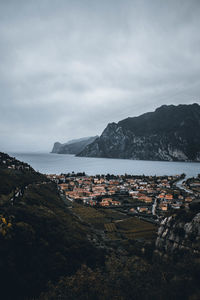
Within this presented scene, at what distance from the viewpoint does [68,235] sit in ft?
84.7

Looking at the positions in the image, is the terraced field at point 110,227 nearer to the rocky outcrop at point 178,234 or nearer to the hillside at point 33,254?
the rocky outcrop at point 178,234

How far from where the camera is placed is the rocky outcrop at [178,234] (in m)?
26.3

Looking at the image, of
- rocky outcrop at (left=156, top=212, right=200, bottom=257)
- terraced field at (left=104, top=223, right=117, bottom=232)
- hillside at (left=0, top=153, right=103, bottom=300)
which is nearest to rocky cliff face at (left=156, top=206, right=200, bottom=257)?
rocky outcrop at (left=156, top=212, right=200, bottom=257)

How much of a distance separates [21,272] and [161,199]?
68446 millimetres

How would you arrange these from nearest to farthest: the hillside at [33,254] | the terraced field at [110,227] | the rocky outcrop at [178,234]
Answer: the hillside at [33,254] < the rocky outcrop at [178,234] < the terraced field at [110,227]

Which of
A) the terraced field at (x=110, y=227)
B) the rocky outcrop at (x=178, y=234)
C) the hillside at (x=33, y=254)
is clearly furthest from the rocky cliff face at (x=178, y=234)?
the hillside at (x=33, y=254)

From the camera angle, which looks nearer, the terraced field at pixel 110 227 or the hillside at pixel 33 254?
the hillside at pixel 33 254

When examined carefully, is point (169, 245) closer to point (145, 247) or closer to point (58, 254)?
point (145, 247)

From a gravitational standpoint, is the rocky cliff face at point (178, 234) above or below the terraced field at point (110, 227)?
above

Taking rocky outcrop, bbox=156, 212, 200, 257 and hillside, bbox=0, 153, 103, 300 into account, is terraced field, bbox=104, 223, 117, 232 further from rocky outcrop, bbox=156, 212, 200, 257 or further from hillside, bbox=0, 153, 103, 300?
hillside, bbox=0, 153, 103, 300

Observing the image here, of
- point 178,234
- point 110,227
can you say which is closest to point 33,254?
point 178,234

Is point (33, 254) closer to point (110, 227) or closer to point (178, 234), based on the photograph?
point (178, 234)

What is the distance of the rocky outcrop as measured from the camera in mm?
26328

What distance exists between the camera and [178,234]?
29.1 meters
